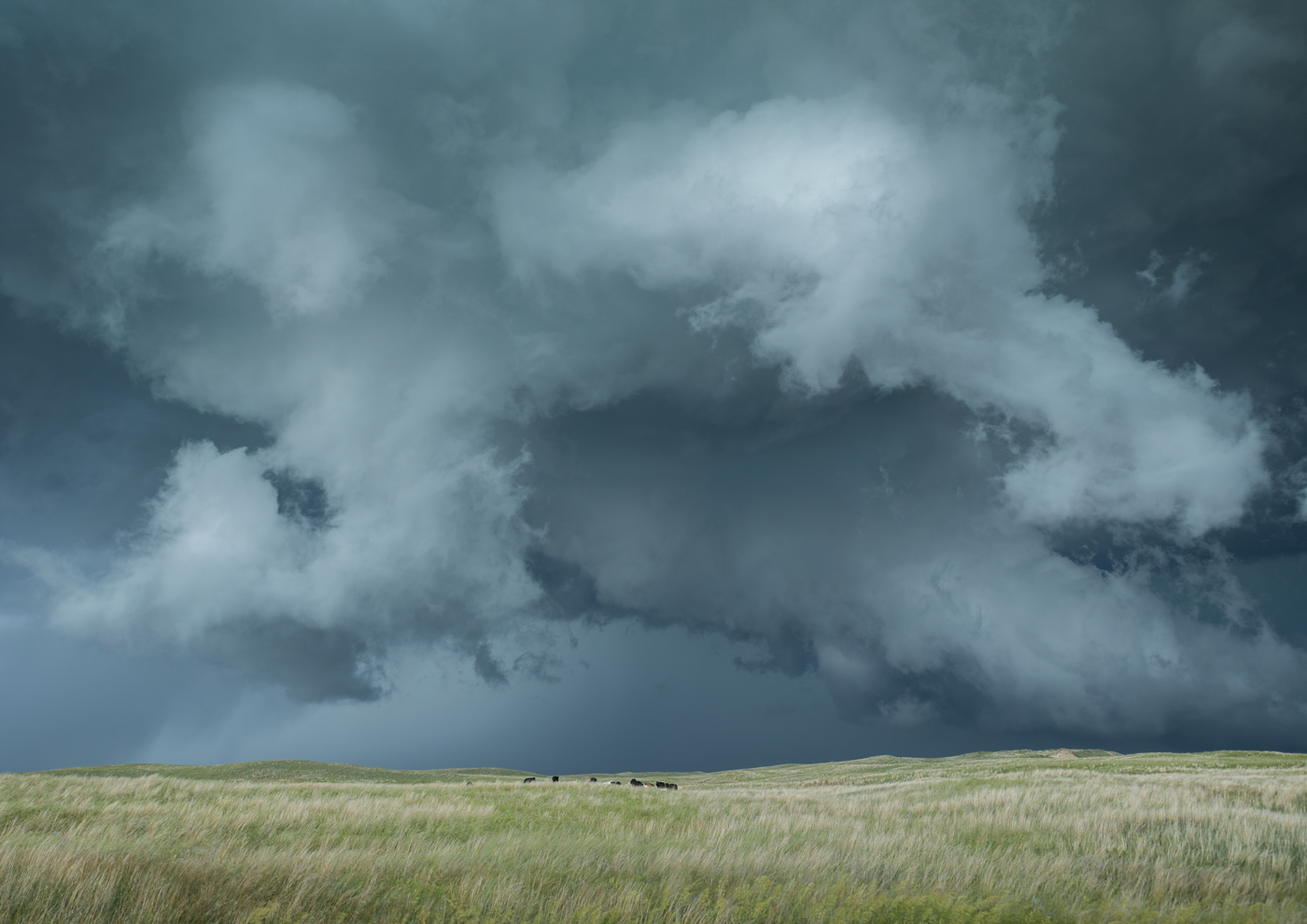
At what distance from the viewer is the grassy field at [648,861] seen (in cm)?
691

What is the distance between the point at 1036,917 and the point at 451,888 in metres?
6.79

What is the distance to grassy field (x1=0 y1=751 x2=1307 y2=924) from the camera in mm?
6906

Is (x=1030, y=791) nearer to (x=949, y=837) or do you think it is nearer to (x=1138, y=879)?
(x=949, y=837)

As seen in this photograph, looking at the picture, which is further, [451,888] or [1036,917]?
[451,888]

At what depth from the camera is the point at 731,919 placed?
22.6 ft

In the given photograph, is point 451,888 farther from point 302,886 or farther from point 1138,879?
point 1138,879

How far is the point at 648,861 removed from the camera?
31.7 ft

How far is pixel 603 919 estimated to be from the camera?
6.87m

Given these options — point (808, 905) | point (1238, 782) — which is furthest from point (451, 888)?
point (1238, 782)

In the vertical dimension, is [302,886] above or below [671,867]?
above

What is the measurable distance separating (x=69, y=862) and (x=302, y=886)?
A: 3061 mm

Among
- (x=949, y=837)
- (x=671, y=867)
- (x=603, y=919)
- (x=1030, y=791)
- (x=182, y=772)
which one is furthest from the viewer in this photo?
(x=182, y=772)

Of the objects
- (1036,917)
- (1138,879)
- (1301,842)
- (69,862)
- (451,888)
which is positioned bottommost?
(1301,842)

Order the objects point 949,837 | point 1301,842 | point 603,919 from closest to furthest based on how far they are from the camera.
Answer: point 603,919 < point 1301,842 < point 949,837
